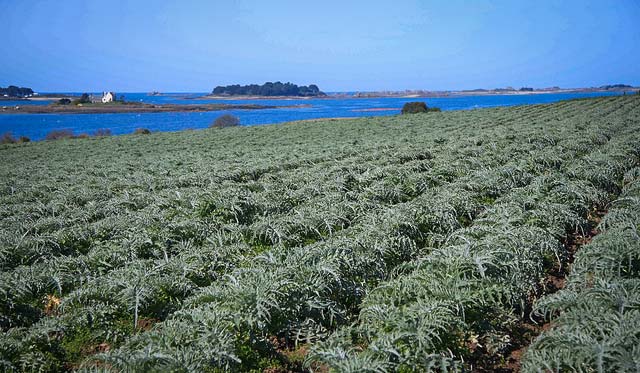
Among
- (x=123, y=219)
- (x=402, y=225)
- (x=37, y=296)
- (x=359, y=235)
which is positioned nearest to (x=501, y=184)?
(x=402, y=225)

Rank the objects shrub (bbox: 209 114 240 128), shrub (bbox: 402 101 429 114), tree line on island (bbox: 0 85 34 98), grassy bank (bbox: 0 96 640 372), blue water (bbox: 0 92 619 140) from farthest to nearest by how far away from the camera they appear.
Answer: tree line on island (bbox: 0 85 34 98)
blue water (bbox: 0 92 619 140)
shrub (bbox: 402 101 429 114)
shrub (bbox: 209 114 240 128)
grassy bank (bbox: 0 96 640 372)

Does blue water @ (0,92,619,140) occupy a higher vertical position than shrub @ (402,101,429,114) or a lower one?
lower

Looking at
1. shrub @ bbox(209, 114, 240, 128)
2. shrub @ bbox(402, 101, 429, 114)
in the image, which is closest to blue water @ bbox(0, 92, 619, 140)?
shrub @ bbox(209, 114, 240, 128)

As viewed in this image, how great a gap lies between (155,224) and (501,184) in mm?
7010

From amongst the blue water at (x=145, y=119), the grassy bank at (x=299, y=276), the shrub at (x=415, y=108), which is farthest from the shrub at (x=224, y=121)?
the grassy bank at (x=299, y=276)

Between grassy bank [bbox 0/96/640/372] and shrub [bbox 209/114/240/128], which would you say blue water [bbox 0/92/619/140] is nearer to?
shrub [bbox 209/114/240/128]

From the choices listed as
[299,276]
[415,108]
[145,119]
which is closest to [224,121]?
[415,108]

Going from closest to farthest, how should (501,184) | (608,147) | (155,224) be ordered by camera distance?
(155,224), (501,184), (608,147)

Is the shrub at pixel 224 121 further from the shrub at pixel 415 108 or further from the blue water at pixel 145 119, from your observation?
the shrub at pixel 415 108

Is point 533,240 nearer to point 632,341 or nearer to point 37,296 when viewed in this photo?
point 632,341

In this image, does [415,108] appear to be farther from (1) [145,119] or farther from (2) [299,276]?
(1) [145,119]

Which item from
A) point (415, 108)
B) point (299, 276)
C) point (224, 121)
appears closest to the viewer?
point (299, 276)

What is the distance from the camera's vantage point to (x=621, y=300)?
11.8ft

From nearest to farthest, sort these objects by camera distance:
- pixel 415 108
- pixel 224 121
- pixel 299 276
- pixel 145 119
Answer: pixel 299 276
pixel 224 121
pixel 415 108
pixel 145 119
